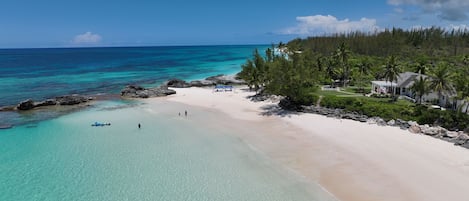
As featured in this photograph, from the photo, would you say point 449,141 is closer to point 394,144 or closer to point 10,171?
point 394,144

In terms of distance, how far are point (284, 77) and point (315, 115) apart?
21.7 ft

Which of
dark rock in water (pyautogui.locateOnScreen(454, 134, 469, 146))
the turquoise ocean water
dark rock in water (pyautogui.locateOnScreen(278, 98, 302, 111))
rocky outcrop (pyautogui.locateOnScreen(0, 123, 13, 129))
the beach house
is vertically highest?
the beach house

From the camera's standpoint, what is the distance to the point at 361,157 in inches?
1002

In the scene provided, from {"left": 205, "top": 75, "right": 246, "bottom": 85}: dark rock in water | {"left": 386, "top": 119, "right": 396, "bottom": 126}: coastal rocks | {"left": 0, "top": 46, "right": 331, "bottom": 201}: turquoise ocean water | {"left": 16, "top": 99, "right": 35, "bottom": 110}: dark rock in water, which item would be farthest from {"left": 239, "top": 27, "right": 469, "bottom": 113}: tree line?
{"left": 16, "top": 99, "right": 35, "bottom": 110}: dark rock in water

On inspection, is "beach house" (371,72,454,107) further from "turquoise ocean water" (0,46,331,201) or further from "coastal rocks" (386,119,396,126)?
"turquoise ocean water" (0,46,331,201)

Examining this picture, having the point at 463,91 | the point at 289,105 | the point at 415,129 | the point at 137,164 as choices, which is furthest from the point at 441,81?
the point at 137,164

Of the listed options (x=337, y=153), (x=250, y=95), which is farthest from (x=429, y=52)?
(x=337, y=153)

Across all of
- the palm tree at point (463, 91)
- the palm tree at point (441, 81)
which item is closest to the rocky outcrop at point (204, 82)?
the palm tree at point (441, 81)

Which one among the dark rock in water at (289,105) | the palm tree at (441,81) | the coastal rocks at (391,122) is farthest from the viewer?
the dark rock in water at (289,105)

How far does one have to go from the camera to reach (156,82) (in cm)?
7425

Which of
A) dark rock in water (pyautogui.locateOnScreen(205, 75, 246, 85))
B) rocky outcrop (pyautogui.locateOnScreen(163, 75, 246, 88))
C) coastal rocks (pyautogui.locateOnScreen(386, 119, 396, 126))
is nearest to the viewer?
coastal rocks (pyautogui.locateOnScreen(386, 119, 396, 126))

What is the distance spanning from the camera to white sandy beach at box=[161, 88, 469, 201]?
20.3 metres

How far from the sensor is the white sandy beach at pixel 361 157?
2028 cm

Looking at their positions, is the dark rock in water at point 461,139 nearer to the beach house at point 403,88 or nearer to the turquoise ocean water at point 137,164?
the beach house at point 403,88
